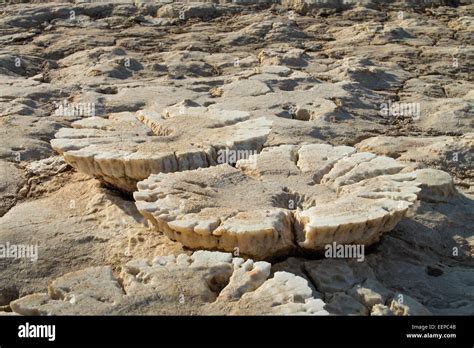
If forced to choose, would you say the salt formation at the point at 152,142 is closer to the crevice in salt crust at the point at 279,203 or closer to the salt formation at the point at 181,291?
the crevice in salt crust at the point at 279,203

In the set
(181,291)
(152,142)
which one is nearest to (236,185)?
(152,142)

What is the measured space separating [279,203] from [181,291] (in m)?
0.79

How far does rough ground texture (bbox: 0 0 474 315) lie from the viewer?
8.13 ft

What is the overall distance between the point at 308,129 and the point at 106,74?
2311 millimetres

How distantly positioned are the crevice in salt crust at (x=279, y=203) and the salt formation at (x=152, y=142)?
0.16m

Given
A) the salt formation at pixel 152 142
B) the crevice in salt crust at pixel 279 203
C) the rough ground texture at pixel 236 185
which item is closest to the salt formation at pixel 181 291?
the rough ground texture at pixel 236 185

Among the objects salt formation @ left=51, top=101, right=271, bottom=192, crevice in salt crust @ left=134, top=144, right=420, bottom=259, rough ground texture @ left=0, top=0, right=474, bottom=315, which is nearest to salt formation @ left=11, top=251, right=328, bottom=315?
rough ground texture @ left=0, top=0, right=474, bottom=315

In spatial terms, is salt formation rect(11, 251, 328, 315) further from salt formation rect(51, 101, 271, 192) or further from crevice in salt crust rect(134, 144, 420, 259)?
salt formation rect(51, 101, 271, 192)

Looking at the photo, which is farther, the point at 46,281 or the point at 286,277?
the point at 46,281

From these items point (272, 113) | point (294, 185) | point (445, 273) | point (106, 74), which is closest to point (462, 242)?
point (445, 273)

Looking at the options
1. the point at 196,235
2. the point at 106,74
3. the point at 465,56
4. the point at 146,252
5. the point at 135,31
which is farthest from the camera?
the point at 135,31

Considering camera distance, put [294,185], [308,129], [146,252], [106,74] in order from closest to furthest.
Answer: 1. [146,252]
2. [294,185]
3. [308,129]
4. [106,74]

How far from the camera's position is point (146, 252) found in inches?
114
